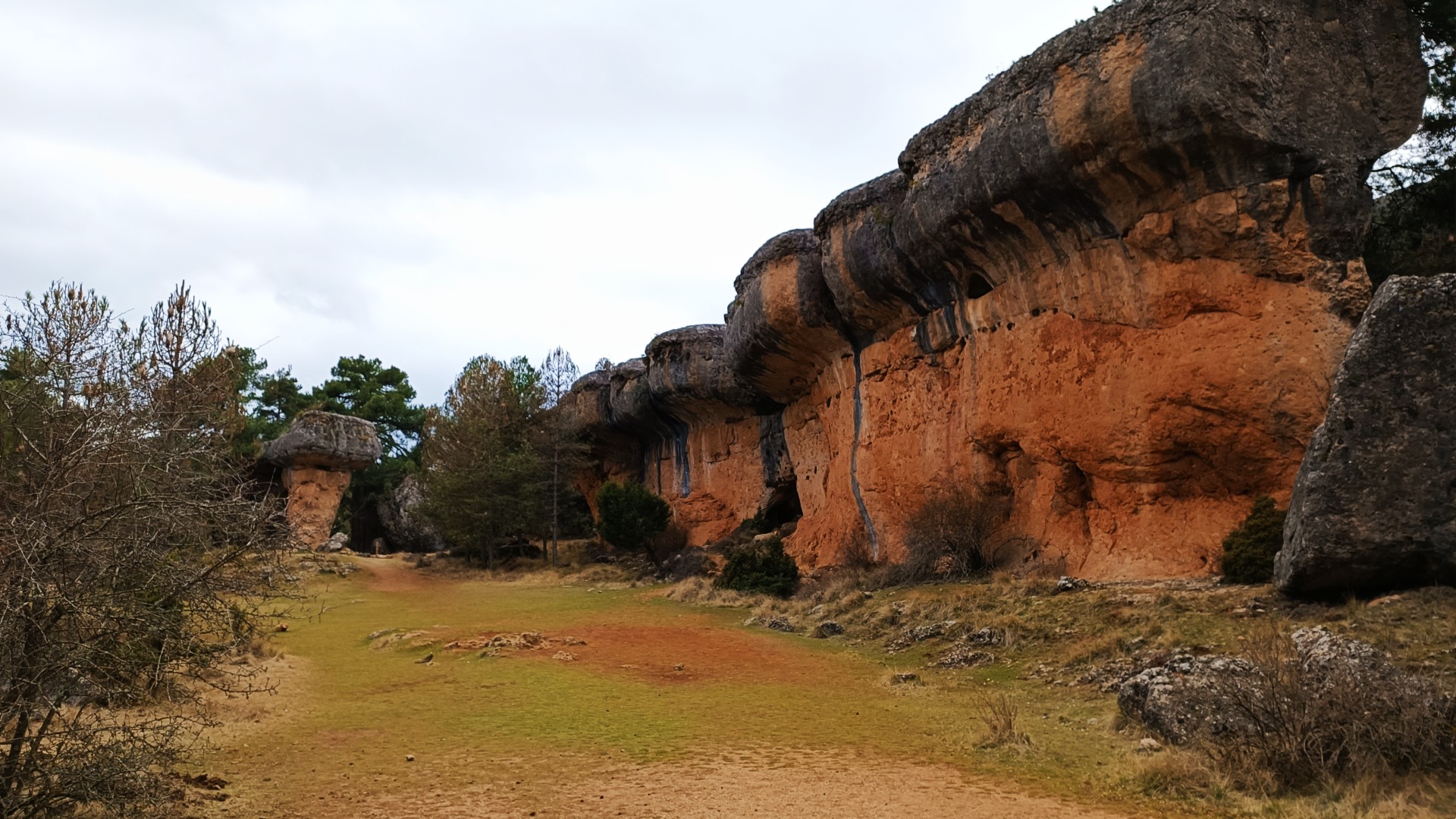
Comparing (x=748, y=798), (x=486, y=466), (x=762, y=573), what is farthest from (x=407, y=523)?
(x=748, y=798)

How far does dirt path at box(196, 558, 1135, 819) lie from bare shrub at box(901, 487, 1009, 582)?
3374 millimetres

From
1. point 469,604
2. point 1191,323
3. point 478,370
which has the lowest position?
point 469,604

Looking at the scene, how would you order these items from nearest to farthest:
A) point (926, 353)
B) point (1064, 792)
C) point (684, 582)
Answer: point (1064, 792)
point (926, 353)
point (684, 582)

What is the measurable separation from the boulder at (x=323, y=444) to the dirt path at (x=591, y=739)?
703 inches

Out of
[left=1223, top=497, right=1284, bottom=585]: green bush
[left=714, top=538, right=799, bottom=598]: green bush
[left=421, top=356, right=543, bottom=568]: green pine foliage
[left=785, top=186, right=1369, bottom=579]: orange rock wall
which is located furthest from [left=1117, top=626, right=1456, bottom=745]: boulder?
[left=421, top=356, right=543, bottom=568]: green pine foliage

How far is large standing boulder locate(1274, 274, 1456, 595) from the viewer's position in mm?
6957

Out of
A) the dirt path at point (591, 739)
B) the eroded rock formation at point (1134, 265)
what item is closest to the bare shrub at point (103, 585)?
the dirt path at point (591, 739)

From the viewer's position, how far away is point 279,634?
12891 millimetres

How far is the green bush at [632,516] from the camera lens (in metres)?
24.8

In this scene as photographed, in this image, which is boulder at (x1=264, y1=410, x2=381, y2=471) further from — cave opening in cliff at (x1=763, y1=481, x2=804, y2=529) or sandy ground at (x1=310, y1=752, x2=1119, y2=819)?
sandy ground at (x1=310, y1=752, x2=1119, y2=819)

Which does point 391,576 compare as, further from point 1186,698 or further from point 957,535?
point 1186,698

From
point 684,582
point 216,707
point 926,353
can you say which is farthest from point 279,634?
point 926,353

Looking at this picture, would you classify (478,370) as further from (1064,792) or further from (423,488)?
(1064,792)

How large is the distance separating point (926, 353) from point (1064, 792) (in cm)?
1156
